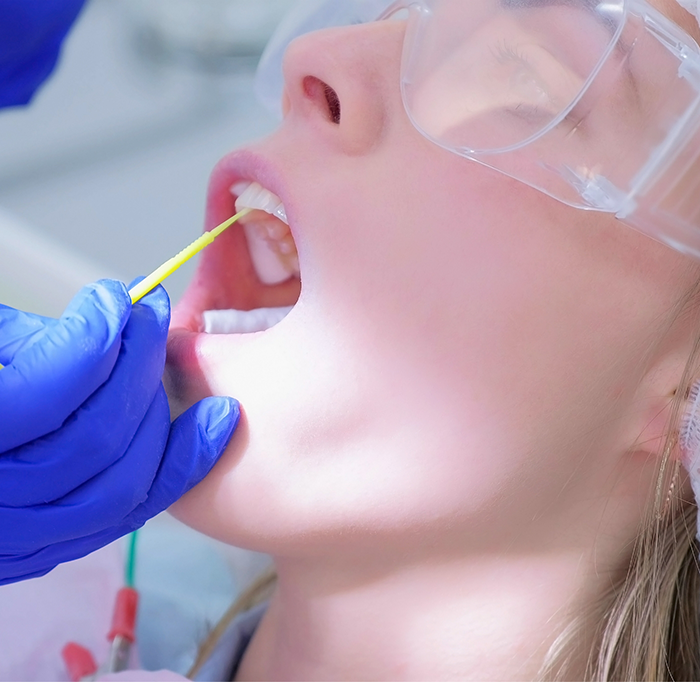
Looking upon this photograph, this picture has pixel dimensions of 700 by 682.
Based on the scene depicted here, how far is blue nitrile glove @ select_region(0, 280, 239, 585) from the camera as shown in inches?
31.2

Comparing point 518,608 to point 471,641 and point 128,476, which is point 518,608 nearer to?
point 471,641

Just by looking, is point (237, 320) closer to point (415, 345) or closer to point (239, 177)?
point (239, 177)

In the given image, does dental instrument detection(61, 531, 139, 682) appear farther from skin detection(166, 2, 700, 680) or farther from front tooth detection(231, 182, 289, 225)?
front tooth detection(231, 182, 289, 225)

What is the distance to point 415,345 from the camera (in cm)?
89

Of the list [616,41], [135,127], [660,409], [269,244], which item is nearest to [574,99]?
[616,41]

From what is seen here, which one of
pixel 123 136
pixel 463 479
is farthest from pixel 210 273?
pixel 123 136

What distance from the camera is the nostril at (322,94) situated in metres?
0.96

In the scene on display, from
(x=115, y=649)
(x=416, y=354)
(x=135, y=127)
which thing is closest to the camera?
(x=416, y=354)

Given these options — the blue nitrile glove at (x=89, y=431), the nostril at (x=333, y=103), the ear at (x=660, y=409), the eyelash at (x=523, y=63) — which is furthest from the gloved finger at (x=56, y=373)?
the ear at (x=660, y=409)

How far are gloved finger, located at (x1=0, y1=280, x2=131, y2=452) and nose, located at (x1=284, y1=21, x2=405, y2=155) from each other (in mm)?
343

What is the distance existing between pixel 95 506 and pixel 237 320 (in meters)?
0.35

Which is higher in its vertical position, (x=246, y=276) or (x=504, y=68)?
(x=504, y=68)

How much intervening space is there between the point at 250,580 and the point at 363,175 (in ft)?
3.27

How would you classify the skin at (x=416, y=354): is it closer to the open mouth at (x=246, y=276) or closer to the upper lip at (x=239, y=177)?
the upper lip at (x=239, y=177)
